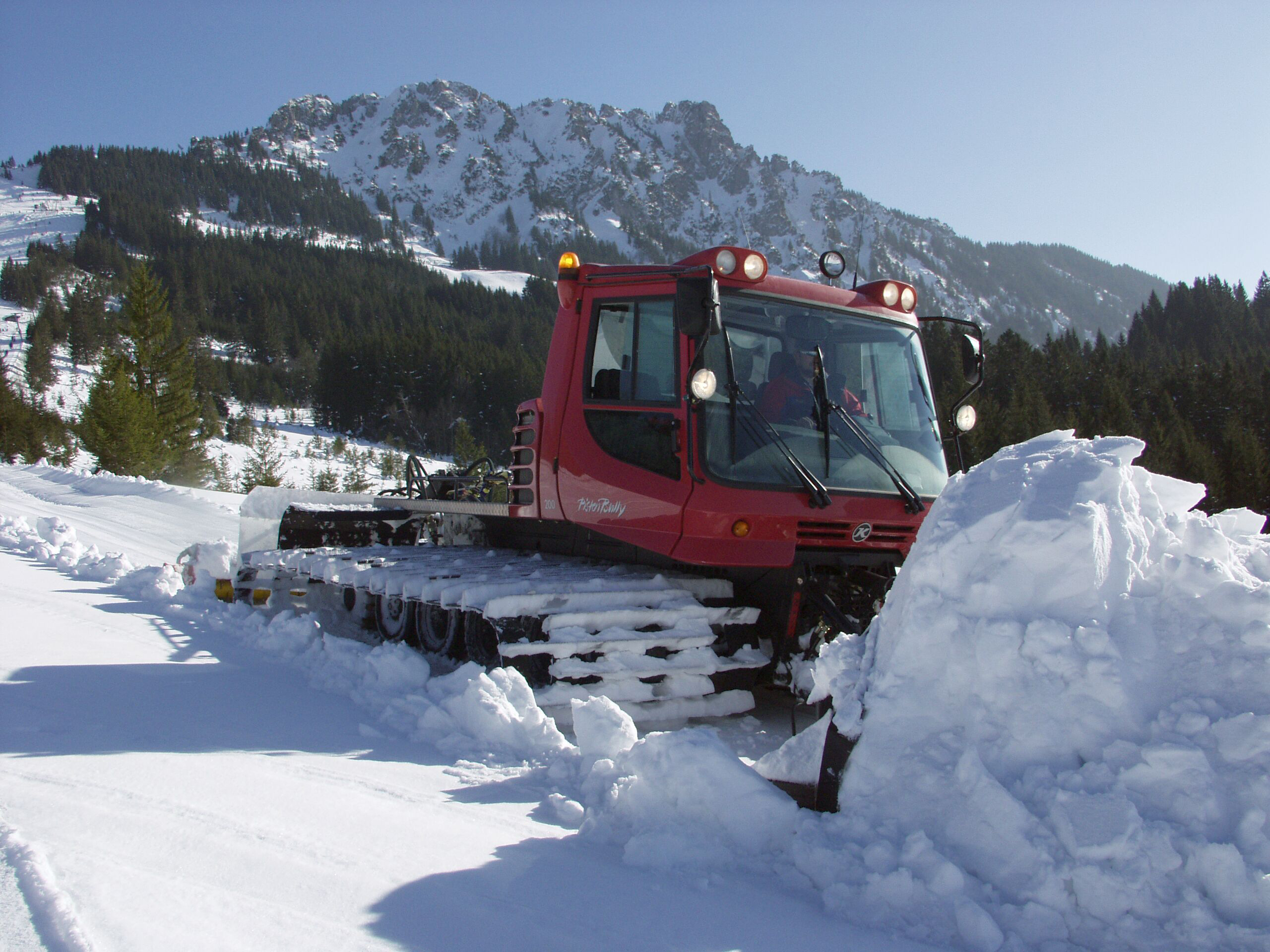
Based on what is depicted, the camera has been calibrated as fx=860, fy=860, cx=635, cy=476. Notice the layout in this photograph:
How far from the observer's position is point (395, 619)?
6.35 meters

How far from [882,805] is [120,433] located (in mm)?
37094

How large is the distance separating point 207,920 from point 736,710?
3.08 metres

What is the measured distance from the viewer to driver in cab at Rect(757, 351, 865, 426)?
483 centimetres

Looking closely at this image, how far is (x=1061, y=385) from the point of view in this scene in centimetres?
5878

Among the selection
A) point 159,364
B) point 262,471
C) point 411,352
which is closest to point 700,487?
point 262,471

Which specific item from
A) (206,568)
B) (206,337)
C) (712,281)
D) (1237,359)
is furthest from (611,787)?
(206,337)

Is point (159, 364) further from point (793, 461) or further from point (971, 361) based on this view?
point (793, 461)

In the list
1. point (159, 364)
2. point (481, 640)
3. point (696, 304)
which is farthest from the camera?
point (159, 364)

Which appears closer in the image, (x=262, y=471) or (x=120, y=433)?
(x=262, y=471)

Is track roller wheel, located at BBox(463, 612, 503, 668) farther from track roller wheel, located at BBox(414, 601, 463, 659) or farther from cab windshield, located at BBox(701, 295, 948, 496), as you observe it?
cab windshield, located at BBox(701, 295, 948, 496)

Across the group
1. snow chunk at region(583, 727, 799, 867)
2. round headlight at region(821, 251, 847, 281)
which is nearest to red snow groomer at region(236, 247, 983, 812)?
round headlight at region(821, 251, 847, 281)

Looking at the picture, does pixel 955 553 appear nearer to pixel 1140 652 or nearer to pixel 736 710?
pixel 1140 652

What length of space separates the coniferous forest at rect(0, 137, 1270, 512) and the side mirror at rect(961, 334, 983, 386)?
4.21 meters

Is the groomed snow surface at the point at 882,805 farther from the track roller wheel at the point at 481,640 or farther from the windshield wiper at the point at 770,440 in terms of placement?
the windshield wiper at the point at 770,440
